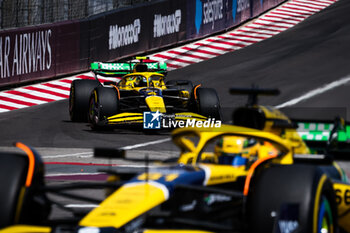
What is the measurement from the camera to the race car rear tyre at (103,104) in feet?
56.4

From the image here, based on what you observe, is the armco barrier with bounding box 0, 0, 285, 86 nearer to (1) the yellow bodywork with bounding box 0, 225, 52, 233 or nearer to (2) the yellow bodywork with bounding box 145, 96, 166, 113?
(2) the yellow bodywork with bounding box 145, 96, 166, 113

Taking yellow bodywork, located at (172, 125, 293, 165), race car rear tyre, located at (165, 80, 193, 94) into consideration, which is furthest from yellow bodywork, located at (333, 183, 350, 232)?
race car rear tyre, located at (165, 80, 193, 94)

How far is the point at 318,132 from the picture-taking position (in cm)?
911

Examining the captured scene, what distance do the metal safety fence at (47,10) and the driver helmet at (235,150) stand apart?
1636cm

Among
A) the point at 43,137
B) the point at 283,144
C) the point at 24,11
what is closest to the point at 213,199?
the point at 283,144

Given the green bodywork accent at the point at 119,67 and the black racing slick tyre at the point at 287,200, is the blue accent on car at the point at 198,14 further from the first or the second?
the black racing slick tyre at the point at 287,200

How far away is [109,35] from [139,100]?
33.7ft

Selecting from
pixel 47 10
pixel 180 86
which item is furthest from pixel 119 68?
pixel 47 10

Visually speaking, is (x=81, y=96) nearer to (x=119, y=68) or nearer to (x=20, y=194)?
(x=119, y=68)

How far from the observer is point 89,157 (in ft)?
46.9

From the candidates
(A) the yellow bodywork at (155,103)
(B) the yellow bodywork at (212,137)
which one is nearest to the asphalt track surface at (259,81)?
(A) the yellow bodywork at (155,103)

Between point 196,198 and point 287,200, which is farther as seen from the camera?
point 196,198

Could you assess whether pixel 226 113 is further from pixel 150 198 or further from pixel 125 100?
pixel 150 198

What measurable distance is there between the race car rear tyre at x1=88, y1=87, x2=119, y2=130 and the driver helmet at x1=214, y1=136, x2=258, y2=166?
9.94 meters
